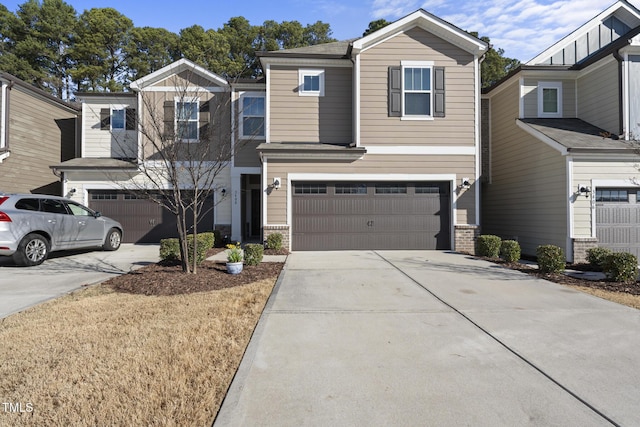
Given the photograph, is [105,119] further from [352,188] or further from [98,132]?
[352,188]

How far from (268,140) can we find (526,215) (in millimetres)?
9078

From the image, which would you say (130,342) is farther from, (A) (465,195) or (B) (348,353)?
(A) (465,195)

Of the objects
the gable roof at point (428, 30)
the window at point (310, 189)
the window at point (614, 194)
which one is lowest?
the window at point (614, 194)

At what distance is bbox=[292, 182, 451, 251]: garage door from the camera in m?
11.1

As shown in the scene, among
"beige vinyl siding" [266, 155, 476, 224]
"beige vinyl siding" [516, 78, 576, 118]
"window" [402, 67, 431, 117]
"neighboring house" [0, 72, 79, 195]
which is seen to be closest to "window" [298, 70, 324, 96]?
"beige vinyl siding" [266, 155, 476, 224]

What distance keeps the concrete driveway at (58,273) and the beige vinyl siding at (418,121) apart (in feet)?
25.2

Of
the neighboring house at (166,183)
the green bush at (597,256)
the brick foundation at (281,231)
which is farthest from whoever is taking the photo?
Answer: the neighboring house at (166,183)

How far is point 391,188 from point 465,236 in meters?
2.81

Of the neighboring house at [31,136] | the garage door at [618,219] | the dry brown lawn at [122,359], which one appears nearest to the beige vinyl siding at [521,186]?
the garage door at [618,219]

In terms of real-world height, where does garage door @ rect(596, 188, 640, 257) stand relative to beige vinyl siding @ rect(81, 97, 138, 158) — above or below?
below

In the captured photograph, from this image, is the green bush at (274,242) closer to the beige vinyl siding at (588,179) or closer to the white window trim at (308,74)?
the white window trim at (308,74)

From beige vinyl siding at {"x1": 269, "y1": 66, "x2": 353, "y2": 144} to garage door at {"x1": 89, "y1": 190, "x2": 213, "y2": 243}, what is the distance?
4.39 metres

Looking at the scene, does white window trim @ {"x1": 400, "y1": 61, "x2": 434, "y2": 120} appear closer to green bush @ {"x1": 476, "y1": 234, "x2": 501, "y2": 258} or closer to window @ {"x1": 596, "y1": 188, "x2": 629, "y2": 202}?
Answer: green bush @ {"x1": 476, "y1": 234, "x2": 501, "y2": 258}

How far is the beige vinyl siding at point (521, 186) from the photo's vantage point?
10.2 m
